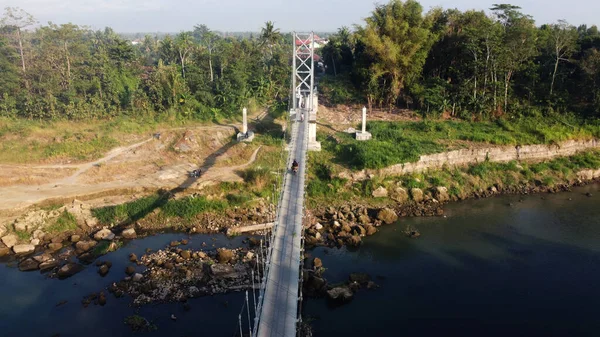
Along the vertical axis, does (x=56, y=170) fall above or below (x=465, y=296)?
above

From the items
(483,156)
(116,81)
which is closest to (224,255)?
(483,156)

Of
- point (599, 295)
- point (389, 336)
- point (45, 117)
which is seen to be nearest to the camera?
point (389, 336)

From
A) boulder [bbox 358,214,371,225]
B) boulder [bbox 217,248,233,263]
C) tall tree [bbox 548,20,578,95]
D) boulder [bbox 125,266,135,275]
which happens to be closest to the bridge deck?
boulder [bbox 217,248,233,263]

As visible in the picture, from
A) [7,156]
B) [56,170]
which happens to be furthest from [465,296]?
[7,156]

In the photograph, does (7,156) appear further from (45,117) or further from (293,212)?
(293,212)

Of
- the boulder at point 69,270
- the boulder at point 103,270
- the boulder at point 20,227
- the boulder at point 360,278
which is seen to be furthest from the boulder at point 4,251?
the boulder at point 360,278
